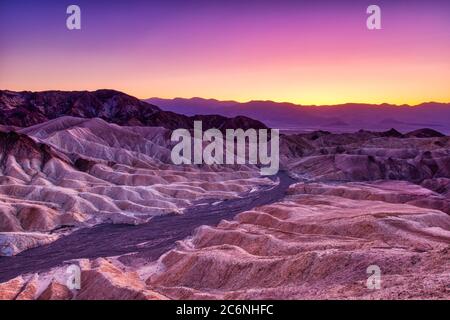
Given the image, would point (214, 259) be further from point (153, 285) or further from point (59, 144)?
point (59, 144)

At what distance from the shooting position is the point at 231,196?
3661 inches

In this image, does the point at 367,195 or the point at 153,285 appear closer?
the point at 153,285

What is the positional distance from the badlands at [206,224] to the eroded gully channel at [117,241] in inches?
8.6

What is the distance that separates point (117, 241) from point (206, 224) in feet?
45.6

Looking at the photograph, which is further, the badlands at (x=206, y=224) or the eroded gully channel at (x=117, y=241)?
the eroded gully channel at (x=117, y=241)

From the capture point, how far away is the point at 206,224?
Result: 67.1 meters

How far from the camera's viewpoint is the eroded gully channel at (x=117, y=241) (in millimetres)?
49297

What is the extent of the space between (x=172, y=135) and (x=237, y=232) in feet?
352

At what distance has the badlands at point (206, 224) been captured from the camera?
30.2m

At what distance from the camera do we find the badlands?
30250mm

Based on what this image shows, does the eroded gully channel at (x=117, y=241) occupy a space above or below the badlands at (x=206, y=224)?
below
